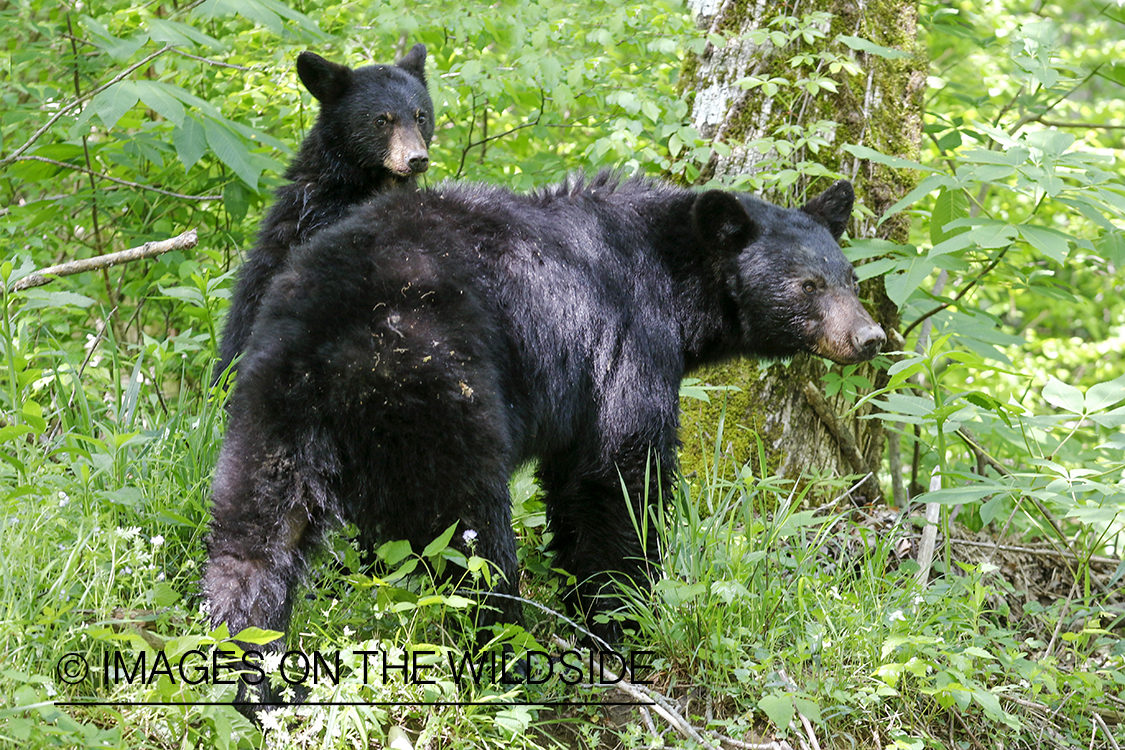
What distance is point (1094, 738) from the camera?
348 centimetres

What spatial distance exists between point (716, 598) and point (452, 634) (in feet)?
3.19

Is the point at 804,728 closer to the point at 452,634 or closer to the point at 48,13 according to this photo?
the point at 452,634

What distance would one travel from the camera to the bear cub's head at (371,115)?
5027 millimetres

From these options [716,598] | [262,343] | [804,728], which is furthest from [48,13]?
[804,728]

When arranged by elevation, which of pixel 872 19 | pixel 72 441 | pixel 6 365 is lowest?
pixel 72 441

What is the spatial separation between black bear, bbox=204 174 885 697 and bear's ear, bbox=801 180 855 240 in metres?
0.01

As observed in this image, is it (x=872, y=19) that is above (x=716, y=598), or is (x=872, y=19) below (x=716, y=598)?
above

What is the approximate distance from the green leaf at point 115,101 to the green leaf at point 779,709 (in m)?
3.28

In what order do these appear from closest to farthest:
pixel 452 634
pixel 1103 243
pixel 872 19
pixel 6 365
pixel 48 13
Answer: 1. pixel 452 634
2. pixel 6 365
3. pixel 1103 243
4. pixel 872 19
5. pixel 48 13

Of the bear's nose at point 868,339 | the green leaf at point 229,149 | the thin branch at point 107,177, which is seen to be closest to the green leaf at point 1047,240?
the bear's nose at point 868,339

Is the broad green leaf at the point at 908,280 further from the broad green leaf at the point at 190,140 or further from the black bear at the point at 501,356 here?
the broad green leaf at the point at 190,140

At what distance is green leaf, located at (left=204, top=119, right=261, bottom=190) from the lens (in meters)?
4.33

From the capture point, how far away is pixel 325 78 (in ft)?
17.1

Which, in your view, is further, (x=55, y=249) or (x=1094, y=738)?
(x=55, y=249)
